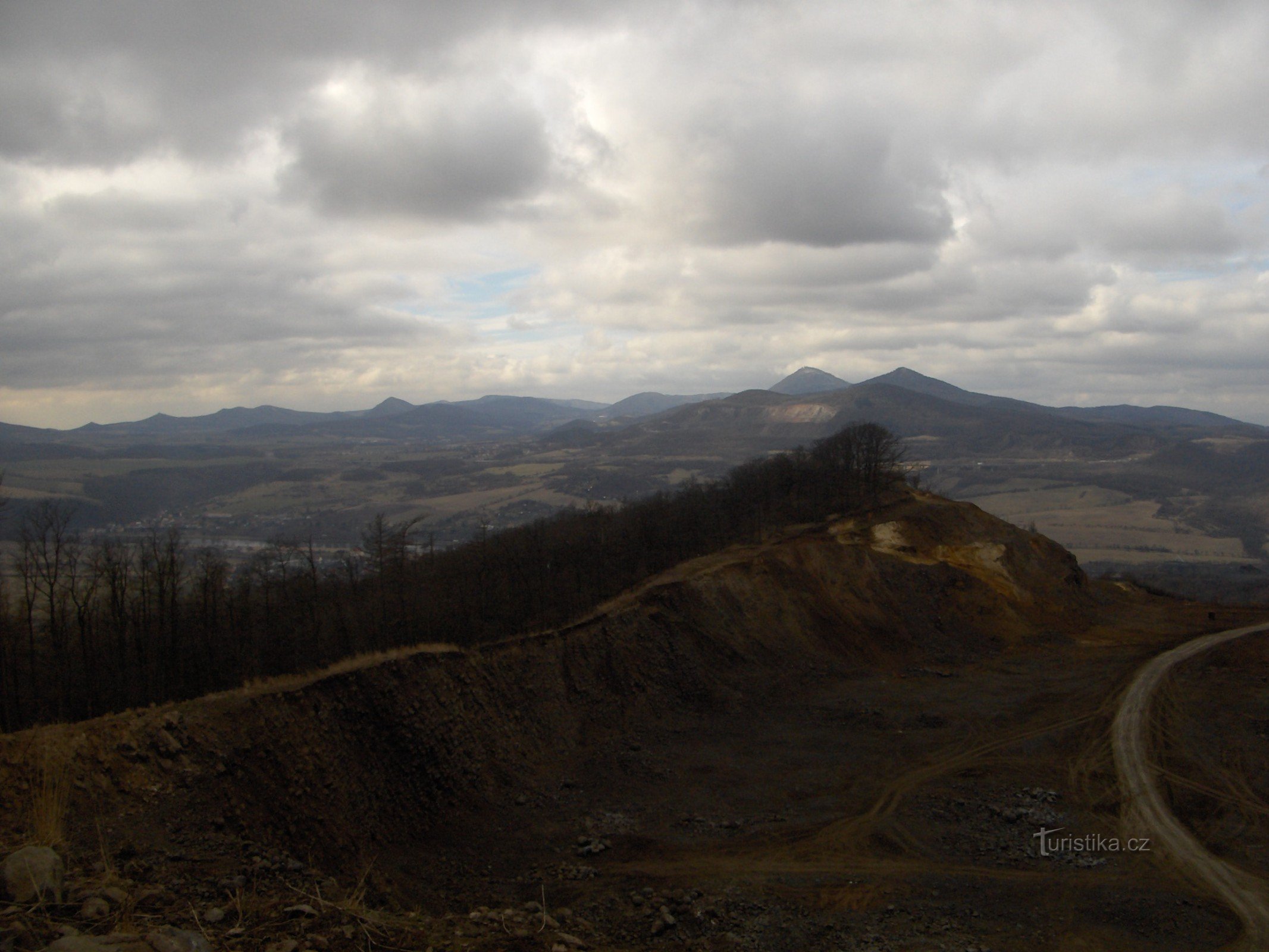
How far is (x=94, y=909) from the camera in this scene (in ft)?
26.7

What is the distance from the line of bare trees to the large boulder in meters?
21.1

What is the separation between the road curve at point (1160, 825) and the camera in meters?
17.5

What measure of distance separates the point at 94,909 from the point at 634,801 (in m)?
18.5

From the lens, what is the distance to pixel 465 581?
4256cm

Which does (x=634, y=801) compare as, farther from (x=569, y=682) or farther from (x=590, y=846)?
(x=569, y=682)

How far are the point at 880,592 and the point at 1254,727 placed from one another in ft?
62.8

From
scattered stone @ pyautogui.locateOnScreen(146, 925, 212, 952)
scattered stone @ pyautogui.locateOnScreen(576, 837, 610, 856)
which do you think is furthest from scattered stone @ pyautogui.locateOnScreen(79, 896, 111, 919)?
scattered stone @ pyautogui.locateOnScreen(576, 837, 610, 856)

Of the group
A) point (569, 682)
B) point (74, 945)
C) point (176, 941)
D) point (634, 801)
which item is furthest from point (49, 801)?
point (569, 682)

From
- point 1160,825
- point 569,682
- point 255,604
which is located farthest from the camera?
point 255,604

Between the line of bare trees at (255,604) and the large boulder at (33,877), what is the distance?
21.1 meters

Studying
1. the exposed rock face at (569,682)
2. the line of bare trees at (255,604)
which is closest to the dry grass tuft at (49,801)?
the exposed rock face at (569,682)

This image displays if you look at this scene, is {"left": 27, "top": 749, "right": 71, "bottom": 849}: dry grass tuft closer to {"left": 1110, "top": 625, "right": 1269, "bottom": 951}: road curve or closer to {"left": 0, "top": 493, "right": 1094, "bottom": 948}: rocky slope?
{"left": 0, "top": 493, "right": 1094, "bottom": 948}: rocky slope

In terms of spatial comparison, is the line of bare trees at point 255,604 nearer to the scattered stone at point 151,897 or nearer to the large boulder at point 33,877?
the scattered stone at point 151,897

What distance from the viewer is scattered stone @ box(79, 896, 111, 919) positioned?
26.5 ft
